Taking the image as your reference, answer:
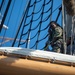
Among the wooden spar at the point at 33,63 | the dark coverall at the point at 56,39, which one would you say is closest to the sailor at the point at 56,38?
the dark coverall at the point at 56,39

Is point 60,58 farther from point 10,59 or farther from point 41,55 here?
point 10,59

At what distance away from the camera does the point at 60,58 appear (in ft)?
6.35

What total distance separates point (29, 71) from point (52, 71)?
16 centimetres

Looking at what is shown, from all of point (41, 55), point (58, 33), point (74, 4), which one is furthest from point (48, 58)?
point (58, 33)

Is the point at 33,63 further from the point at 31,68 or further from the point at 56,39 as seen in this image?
the point at 56,39

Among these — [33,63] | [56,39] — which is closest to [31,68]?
[33,63]

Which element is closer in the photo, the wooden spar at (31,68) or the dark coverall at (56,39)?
the wooden spar at (31,68)

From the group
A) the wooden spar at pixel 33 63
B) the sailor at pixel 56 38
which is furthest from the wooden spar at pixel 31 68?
the sailor at pixel 56 38

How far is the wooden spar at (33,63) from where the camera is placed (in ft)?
6.10

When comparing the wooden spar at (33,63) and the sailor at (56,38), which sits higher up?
the sailor at (56,38)

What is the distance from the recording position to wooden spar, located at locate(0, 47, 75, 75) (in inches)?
73.2

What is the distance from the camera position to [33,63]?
187 cm

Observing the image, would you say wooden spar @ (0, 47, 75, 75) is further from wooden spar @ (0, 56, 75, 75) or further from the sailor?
the sailor

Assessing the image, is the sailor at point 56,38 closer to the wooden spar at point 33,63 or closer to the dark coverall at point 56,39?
the dark coverall at point 56,39
